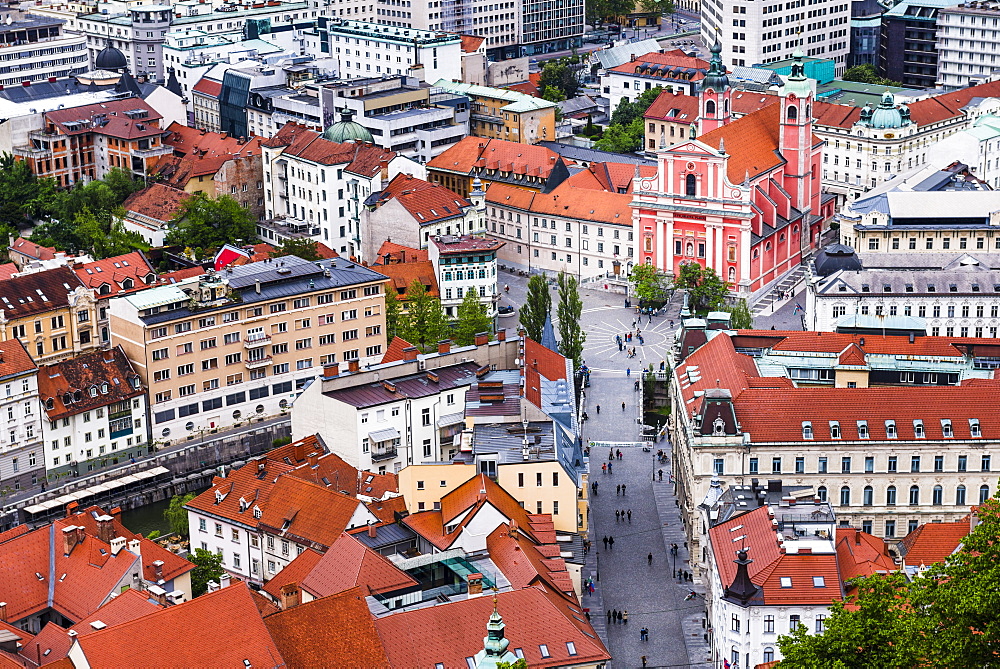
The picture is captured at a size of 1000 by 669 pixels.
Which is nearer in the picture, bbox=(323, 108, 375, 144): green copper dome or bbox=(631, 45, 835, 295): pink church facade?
bbox=(631, 45, 835, 295): pink church facade

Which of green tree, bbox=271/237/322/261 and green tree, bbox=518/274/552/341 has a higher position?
green tree, bbox=271/237/322/261

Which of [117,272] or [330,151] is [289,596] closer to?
[117,272]

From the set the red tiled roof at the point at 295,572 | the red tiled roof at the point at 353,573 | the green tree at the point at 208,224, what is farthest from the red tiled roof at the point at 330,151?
the red tiled roof at the point at 353,573

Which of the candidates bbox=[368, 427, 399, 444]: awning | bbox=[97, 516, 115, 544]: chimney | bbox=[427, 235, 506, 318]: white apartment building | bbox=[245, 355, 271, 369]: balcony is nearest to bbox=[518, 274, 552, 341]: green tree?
bbox=[427, 235, 506, 318]: white apartment building

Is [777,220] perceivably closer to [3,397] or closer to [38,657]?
[3,397]

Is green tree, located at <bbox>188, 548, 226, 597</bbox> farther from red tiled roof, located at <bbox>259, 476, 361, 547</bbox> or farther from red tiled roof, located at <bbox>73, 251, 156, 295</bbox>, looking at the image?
red tiled roof, located at <bbox>73, 251, 156, 295</bbox>

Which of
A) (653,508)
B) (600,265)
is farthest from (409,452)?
(600,265)
